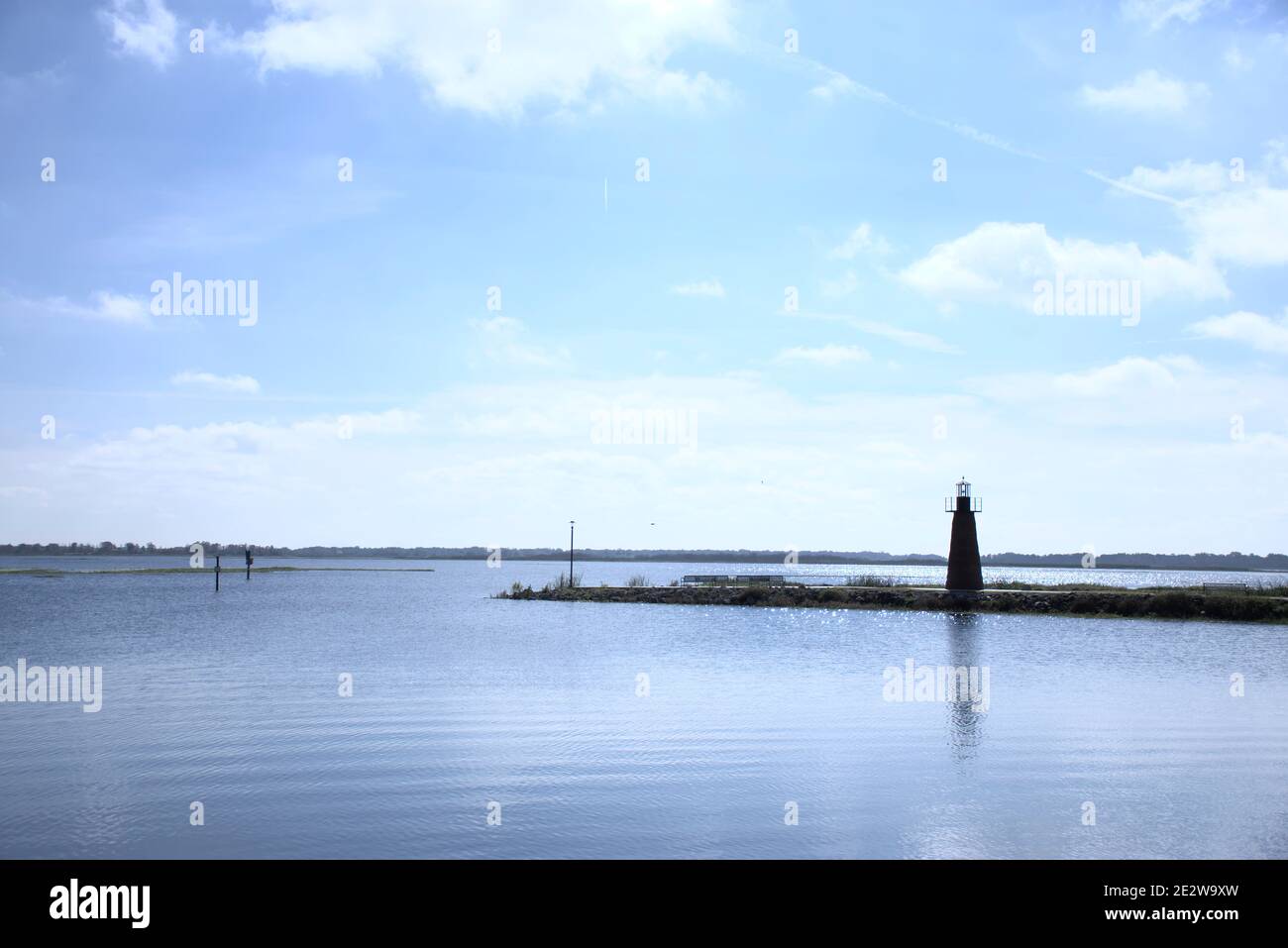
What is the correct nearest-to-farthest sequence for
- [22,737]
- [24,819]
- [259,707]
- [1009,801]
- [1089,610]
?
[24,819] → [1009,801] → [22,737] → [259,707] → [1089,610]

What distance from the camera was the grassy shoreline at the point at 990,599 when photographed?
6266cm

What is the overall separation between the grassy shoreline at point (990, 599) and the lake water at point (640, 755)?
20.8 meters

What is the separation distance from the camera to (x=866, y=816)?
15344 mm

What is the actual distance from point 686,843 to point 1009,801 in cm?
621

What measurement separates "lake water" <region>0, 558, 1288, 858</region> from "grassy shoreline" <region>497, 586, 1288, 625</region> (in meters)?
20.8

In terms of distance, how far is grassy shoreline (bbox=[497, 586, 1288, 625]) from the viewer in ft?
206
